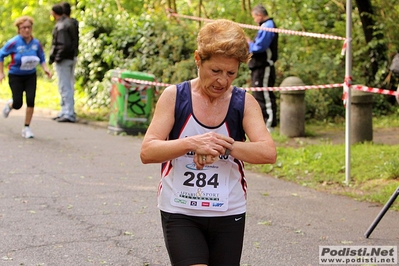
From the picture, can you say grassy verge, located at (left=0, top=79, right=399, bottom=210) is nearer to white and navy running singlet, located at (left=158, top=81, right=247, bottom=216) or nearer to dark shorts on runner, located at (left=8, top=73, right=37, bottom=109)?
dark shorts on runner, located at (left=8, top=73, right=37, bottom=109)

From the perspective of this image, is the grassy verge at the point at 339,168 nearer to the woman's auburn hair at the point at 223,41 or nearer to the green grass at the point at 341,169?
the green grass at the point at 341,169

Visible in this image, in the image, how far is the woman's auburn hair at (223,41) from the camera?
3686mm

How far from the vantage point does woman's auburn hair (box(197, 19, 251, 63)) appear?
3686 millimetres

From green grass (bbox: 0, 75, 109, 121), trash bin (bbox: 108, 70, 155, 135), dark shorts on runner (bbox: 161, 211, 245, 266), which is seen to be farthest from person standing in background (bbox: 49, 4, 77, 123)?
dark shorts on runner (bbox: 161, 211, 245, 266)

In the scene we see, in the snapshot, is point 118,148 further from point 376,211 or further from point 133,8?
point 133,8

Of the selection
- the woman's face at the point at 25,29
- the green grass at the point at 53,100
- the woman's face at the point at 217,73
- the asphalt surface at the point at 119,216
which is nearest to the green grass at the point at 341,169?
the asphalt surface at the point at 119,216

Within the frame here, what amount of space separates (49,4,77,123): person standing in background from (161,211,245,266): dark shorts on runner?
1223cm

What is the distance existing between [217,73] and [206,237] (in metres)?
0.77

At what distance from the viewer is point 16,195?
28.2 feet

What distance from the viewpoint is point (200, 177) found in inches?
151

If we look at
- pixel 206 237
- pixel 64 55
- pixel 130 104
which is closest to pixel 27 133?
pixel 130 104

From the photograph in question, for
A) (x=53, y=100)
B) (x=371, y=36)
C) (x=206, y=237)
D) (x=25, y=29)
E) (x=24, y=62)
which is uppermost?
(x=25, y=29)

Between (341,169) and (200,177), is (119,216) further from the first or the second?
(200,177)

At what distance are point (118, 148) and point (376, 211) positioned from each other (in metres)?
5.30
